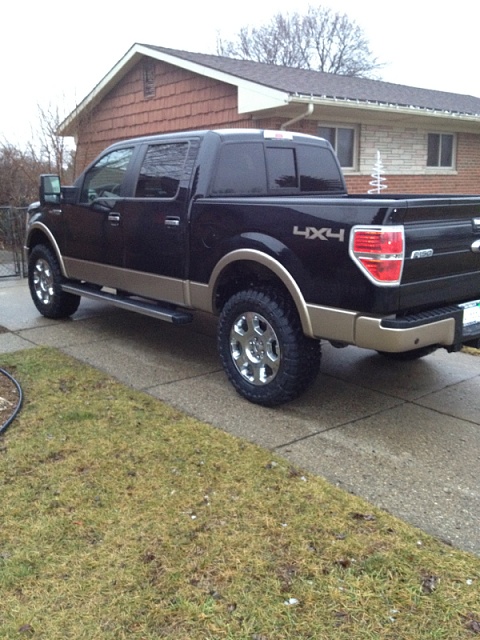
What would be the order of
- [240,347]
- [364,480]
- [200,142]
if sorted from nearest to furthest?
[364,480]
[240,347]
[200,142]

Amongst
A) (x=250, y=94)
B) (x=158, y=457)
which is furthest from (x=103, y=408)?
(x=250, y=94)

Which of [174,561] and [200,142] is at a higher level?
[200,142]

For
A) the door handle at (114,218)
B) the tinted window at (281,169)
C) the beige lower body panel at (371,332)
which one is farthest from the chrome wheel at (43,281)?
the beige lower body panel at (371,332)

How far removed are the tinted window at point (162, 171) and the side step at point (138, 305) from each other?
3.30ft

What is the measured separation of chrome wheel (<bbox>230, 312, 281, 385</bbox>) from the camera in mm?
4676

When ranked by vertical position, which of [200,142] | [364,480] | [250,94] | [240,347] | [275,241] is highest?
[250,94]

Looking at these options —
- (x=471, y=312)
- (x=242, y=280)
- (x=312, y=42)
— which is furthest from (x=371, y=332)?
(x=312, y=42)

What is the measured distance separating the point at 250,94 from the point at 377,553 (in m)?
8.84

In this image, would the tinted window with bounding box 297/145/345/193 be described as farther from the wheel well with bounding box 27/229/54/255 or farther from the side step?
the wheel well with bounding box 27/229/54/255

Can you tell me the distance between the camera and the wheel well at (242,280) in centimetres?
469

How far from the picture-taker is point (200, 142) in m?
5.36

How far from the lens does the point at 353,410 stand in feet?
15.8

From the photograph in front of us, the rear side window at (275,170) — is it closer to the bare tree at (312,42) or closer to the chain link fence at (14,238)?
the chain link fence at (14,238)

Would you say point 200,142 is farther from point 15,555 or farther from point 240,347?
point 15,555
